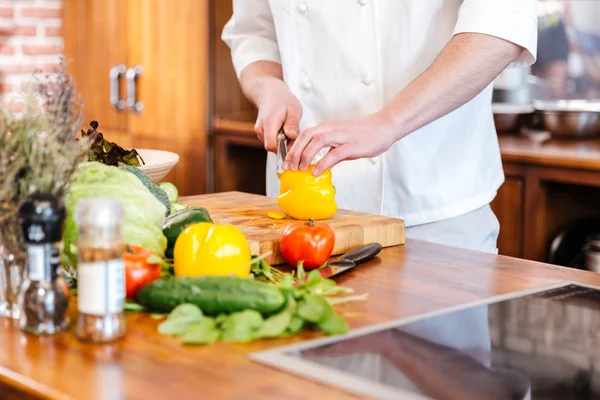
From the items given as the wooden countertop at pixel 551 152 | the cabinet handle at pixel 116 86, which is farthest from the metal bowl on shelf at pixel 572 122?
the cabinet handle at pixel 116 86

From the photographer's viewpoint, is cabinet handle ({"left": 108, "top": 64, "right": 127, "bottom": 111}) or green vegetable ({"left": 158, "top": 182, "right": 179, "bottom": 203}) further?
cabinet handle ({"left": 108, "top": 64, "right": 127, "bottom": 111})

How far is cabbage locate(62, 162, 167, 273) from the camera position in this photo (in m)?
1.25

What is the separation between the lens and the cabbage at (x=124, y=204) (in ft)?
4.09

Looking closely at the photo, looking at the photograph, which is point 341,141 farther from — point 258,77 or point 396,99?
point 258,77

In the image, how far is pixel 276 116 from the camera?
1.84 m

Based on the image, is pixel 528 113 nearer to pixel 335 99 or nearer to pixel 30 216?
pixel 335 99

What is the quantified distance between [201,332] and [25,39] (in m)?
3.56

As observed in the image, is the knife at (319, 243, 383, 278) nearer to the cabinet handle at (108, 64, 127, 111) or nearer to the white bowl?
the white bowl

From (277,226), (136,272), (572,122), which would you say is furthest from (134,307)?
(572,122)

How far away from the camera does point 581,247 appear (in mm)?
2758

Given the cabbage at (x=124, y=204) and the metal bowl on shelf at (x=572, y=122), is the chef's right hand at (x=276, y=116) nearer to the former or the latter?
the cabbage at (x=124, y=204)

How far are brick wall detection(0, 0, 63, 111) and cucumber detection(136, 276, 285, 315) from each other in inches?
126

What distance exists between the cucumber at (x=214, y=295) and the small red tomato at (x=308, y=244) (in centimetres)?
27

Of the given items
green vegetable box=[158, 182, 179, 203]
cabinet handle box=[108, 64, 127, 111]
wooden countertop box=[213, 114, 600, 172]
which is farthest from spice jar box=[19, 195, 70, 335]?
cabinet handle box=[108, 64, 127, 111]
